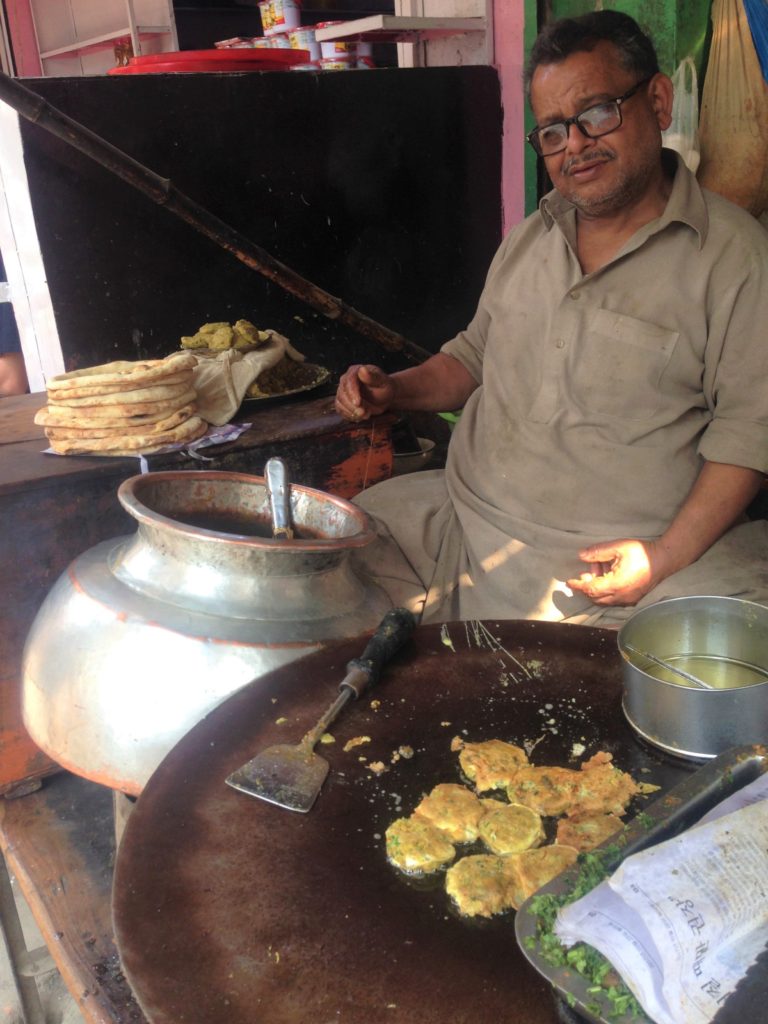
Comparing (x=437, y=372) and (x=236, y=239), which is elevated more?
(x=236, y=239)

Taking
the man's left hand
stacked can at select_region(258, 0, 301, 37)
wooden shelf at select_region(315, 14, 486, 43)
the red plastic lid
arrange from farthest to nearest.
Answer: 1. stacked can at select_region(258, 0, 301, 37)
2. wooden shelf at select_region(315, 14, 486, 43)
3. the red plastic lid
4. the man's left hand

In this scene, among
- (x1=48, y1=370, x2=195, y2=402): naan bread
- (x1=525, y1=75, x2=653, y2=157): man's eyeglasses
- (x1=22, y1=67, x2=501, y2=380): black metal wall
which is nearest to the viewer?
(x1=525, y1=75, x2=653, y2=157): man's eyeglasses

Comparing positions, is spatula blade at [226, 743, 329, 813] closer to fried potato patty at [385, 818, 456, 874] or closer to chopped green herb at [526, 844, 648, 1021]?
fried potato patty at [385, 818, 456, 874]

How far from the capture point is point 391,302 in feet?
13.1

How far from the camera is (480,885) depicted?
40.7 inches

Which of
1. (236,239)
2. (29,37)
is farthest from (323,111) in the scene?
(29,37)

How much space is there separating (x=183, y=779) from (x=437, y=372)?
168 centimetres

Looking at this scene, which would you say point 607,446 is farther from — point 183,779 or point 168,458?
point 183,779

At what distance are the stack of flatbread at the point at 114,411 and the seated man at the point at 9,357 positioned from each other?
282 centimetres

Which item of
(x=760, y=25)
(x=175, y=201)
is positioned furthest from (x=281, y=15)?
(x=760, y=25)

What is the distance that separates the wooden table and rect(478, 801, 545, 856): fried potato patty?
1.42 metres

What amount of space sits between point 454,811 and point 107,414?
1.52 meters

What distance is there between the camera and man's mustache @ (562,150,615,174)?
2.10 m

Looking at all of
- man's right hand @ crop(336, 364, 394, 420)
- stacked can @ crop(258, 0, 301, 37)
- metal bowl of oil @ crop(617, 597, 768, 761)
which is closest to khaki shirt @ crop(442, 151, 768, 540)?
man's right hand @ crop(336, 364, 394, 420)
